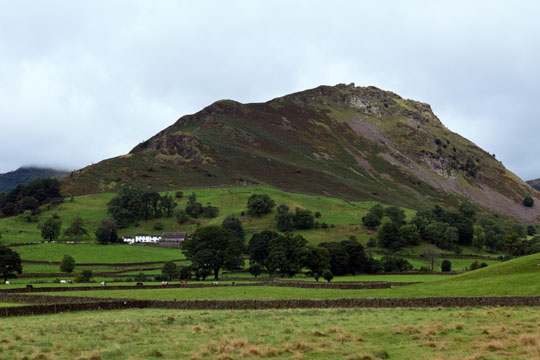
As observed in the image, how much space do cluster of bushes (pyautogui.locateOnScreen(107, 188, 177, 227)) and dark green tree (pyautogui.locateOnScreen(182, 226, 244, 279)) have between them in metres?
70.1

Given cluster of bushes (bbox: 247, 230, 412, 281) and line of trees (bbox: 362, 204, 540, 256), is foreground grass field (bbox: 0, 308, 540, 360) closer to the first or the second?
cluster of bushes (bbox: 247, 230, 412, 281)

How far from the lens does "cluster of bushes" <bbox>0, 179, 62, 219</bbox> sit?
557 ft

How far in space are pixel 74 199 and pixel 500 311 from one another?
17144 centimetres

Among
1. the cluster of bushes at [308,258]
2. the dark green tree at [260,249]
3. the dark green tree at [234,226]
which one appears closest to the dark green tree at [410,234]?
the cluster of bushes at [308,258]

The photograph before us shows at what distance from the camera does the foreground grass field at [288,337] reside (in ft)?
67.6

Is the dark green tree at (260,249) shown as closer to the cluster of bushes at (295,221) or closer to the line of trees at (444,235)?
the cluster of bushes at (295,221)

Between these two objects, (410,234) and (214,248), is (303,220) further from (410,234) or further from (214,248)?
(214,248)

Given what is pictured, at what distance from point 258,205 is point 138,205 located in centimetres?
4137

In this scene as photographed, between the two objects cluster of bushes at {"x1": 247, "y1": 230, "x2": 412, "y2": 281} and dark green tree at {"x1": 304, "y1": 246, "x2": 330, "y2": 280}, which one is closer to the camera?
cluster of bushes at {"x1": 247, "y1": 230, "x2": 412, "y2": 281}

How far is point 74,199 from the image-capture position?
592 ft

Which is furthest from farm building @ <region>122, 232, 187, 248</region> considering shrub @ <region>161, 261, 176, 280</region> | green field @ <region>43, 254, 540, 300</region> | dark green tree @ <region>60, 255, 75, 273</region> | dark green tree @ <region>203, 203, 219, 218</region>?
green field @ <region>43, 254, 540, 300</region>

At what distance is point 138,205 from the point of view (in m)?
167

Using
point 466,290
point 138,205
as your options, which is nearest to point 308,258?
point 466,290

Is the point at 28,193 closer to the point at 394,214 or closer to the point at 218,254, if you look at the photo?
the point at 218,254
